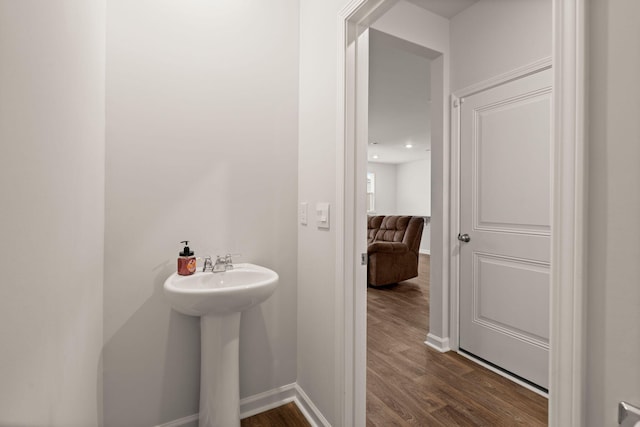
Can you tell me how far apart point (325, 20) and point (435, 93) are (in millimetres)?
1350

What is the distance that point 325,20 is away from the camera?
1546 mm

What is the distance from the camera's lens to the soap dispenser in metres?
1.40

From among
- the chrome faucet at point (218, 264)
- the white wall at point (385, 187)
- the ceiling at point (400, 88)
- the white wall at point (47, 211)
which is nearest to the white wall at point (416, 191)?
the white wall at point (385, 187)

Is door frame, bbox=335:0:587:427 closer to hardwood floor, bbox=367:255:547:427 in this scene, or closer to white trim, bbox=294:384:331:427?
white trim, bbox=294:384:331:427

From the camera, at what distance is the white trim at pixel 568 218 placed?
61 centimetres

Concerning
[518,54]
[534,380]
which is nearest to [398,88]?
[518,54]

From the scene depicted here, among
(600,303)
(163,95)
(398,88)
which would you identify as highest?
(398,88)

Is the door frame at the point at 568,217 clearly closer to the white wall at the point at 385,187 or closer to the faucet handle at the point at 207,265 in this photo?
the faucet handle at the point at 207,265

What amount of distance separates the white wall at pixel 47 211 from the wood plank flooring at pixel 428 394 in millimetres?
1167

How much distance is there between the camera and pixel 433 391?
193 cm

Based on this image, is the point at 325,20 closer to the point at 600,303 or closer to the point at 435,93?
the point at 435,93

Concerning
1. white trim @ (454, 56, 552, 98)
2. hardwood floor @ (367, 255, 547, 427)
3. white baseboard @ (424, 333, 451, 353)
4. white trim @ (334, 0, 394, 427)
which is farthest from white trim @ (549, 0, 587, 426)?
white baseboard @ (424, 333, 451, 353)

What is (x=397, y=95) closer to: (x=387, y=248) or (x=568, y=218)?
(x=387, y=248)

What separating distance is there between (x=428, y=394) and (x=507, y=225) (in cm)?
125
